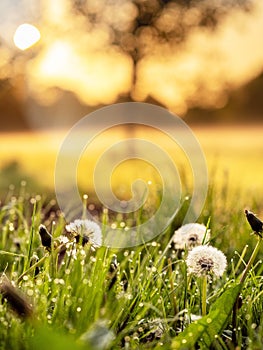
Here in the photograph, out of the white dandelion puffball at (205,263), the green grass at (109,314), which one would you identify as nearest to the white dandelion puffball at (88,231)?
the green grass at (109,314)

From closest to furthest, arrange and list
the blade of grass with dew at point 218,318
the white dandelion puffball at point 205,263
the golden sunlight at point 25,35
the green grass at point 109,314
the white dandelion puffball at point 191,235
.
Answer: the green grass at point 109,314 → the blade of grass with dew at point 218,318 → the white dandelion puffball at point 205,263 → the white dandelion puffball at point 191,235 → the golden sunlight at point 25,35

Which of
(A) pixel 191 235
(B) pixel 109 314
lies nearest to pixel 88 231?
(B) pixel 109 314

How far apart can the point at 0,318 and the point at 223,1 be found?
12.9 m

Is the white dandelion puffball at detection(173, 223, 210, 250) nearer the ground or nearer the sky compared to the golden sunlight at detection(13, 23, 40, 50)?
nearer the ground

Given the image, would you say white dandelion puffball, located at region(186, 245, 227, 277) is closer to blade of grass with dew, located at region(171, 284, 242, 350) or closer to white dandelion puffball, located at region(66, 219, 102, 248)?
blade of grass with dew, located at region(171, 284, 242, 350)

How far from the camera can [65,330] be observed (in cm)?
173

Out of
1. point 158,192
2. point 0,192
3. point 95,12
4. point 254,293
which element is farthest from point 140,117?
point 254,293

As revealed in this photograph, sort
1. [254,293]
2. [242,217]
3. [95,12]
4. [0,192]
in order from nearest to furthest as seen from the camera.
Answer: [254,293] < [242,217] < [0,192] < [95,12]

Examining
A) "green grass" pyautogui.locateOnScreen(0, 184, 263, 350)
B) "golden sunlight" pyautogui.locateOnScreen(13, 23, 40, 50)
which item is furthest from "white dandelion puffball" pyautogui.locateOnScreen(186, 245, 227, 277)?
"golden sunlight" pyautogui.locateOnScreen(13, 23, 40, 50)

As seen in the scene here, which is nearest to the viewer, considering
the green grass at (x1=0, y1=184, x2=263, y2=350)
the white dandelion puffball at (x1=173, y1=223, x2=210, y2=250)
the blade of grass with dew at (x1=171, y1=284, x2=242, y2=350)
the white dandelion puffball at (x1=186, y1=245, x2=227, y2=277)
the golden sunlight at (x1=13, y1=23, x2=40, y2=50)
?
the green grass at (x1=0, y1=184, x2=263, y2=350)

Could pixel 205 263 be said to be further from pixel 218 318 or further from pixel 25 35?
pixel 25 35

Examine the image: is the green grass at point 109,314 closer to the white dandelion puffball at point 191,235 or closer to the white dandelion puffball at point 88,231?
the white dandelion puffball at point 88,231

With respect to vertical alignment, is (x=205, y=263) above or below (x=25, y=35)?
below

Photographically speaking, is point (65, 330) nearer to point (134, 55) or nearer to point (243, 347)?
point (243, 347)
